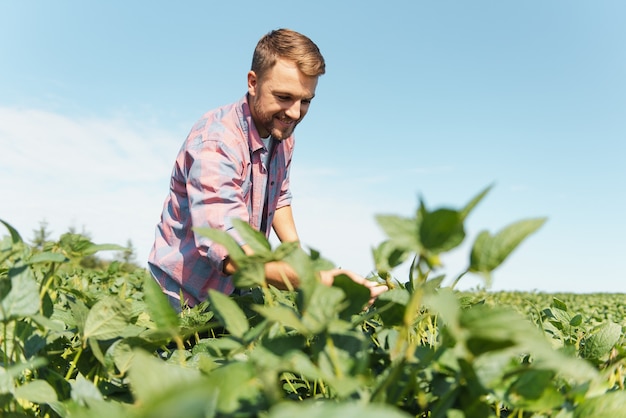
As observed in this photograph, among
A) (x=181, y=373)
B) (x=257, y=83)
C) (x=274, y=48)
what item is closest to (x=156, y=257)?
(x=257, y=83)

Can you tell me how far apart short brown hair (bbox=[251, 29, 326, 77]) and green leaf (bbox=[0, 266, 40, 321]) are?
6.71ft

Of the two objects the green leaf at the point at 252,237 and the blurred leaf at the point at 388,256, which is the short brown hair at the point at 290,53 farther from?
the green leaf at the point at 252,237

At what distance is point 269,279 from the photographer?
1652mm

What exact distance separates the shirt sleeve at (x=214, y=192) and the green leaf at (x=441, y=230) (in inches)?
46.5

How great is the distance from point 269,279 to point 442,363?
0.89 m

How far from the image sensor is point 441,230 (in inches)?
27.5

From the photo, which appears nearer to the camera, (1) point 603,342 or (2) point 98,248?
(2) point 98,248

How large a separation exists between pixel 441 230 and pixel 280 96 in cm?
218

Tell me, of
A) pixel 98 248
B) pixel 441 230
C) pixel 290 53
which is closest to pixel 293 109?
pixel 290 53

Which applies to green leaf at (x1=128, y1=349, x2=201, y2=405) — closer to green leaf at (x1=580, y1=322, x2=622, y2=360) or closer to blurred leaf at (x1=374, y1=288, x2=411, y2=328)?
blurred leaf at (x1=374, y1=288, x2=411, y2=328)

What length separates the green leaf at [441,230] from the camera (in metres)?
0.69

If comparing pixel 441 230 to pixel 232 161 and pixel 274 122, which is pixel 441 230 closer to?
pixel 232 161

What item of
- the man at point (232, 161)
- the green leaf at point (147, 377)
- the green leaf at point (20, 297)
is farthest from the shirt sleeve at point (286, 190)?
the green leaf at point (147, 377)

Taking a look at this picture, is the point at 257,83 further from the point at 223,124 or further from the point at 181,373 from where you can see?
the point at 181,373
